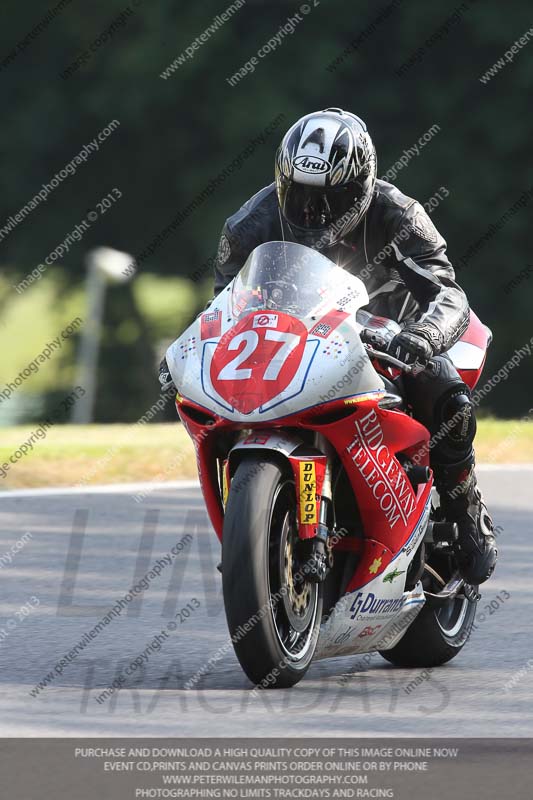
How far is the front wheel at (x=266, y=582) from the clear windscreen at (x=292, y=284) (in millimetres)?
508

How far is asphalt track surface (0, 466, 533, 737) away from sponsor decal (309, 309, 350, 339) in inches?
42.7

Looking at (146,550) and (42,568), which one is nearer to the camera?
(42,568)

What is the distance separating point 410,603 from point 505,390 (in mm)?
15701

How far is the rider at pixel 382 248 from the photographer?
539 centimetres

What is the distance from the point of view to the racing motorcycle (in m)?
4.95

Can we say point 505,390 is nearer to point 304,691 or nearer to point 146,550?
point 146,550

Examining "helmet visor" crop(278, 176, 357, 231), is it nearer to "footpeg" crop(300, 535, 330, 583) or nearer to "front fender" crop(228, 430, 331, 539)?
"front fender" crop(228, 430, 331, 539)

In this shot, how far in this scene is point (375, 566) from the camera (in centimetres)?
534

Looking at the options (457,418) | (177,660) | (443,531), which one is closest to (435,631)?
(443,531)

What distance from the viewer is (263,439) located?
5.03 meters

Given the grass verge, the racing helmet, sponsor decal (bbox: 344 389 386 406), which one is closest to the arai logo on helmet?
the racing helmet

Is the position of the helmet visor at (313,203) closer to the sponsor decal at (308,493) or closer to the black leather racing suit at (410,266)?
the black leather racing suit at (410,266)
